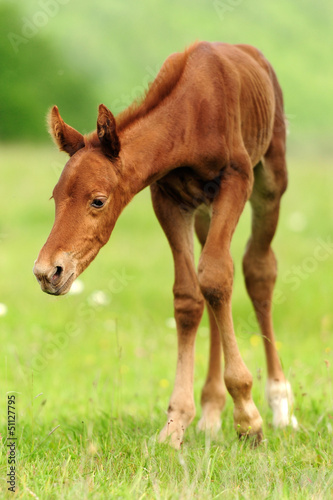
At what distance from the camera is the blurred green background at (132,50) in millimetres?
31484

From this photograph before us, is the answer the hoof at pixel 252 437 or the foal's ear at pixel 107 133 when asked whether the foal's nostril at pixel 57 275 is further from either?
the hoof at pixel 252 437

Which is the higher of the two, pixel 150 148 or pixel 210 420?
pixel 150 148

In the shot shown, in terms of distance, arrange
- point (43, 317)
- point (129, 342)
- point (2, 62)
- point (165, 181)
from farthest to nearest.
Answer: point (2, 62) → point (43, 317) → point (129, 342) → point (165, 181)

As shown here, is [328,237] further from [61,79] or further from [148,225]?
[61,79]

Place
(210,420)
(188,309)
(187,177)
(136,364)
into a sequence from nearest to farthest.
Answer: (187,177), (188,309), (210,420), (136,364)

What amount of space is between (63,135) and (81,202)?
42 cm

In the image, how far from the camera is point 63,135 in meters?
3.50

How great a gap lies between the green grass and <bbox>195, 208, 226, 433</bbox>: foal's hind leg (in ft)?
0.37

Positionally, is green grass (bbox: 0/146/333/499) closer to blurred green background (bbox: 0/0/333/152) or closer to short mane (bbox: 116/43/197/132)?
short mane (bbox: 116/43/197/132)

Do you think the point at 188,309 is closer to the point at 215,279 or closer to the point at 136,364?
the point at 215,279

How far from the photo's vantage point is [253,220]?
4.95m

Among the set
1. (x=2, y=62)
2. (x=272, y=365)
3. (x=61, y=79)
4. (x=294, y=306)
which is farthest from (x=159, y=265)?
(x=61, y=79)

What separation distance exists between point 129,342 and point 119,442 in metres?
3.84

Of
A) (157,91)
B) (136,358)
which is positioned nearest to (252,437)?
(157,91)
